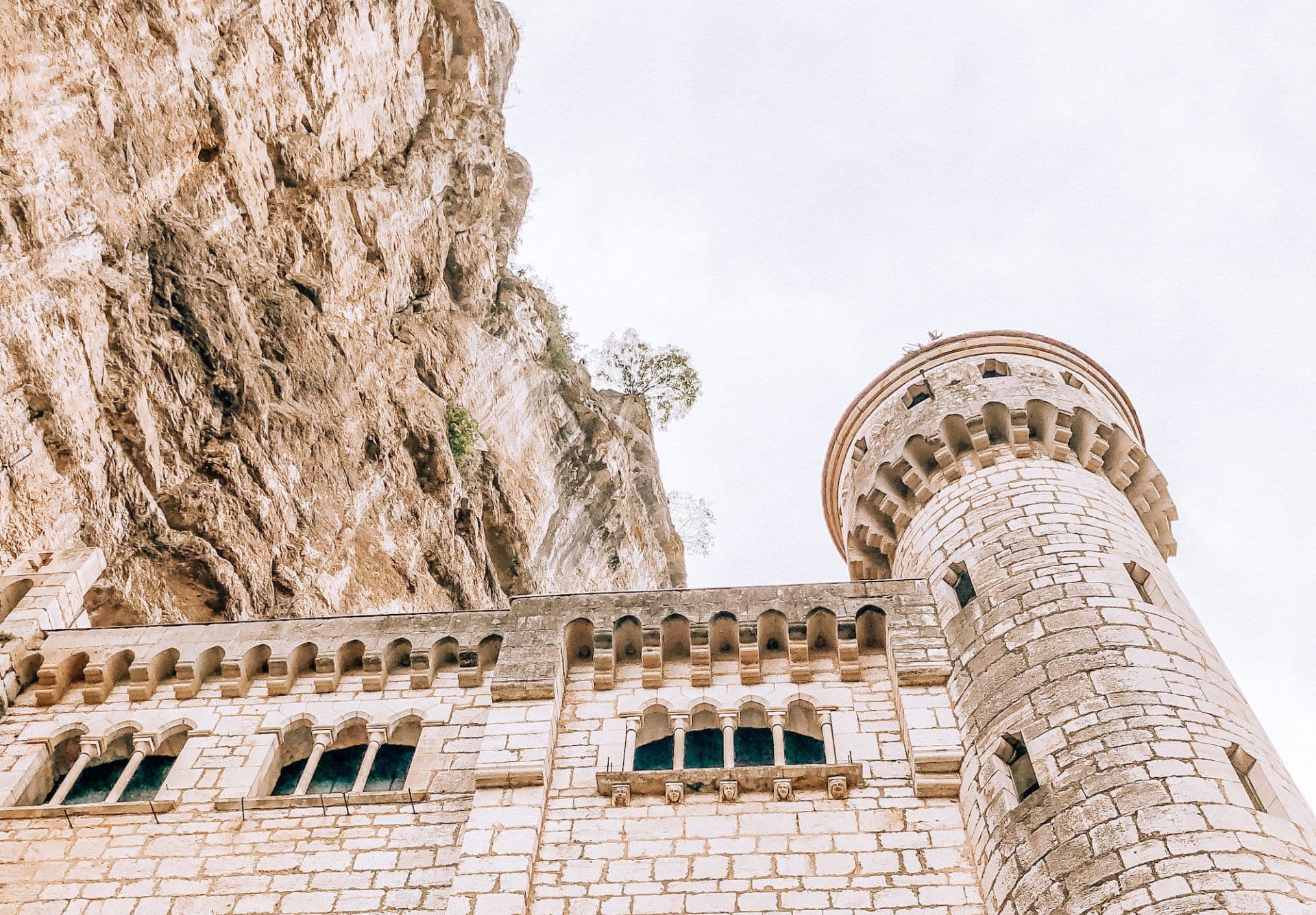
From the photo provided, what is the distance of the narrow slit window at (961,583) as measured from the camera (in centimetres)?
1225

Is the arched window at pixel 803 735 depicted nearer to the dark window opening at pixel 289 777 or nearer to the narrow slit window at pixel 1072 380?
the dark window opening at pixel 289 777

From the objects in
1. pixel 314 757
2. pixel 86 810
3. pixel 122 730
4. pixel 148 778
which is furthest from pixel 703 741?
pixel 122 730

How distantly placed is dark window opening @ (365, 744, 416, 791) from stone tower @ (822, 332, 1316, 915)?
5.27 m

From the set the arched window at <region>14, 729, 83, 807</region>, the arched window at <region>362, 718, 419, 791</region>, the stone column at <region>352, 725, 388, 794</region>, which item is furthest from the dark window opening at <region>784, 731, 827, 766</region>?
the arched window at <region>14, 729, 83, 807</region>

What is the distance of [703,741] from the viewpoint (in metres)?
11.3

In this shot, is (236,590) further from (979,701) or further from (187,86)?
(979,701)

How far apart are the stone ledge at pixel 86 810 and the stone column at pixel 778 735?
558 centimetres

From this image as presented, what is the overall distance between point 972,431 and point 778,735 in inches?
206

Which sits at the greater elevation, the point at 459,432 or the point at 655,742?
the point at 459,432

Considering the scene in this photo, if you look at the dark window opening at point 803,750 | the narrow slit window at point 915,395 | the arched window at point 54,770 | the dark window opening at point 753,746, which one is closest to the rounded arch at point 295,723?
the arched window at point 54,770

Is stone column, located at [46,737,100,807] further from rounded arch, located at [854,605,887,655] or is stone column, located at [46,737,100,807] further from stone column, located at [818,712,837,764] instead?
rounded arch, located at [854,605,887,655]

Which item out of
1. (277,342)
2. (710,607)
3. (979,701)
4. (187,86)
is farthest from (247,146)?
(979,701)

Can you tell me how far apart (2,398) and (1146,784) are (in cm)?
1204

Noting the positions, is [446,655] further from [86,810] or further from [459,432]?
[459,432]
